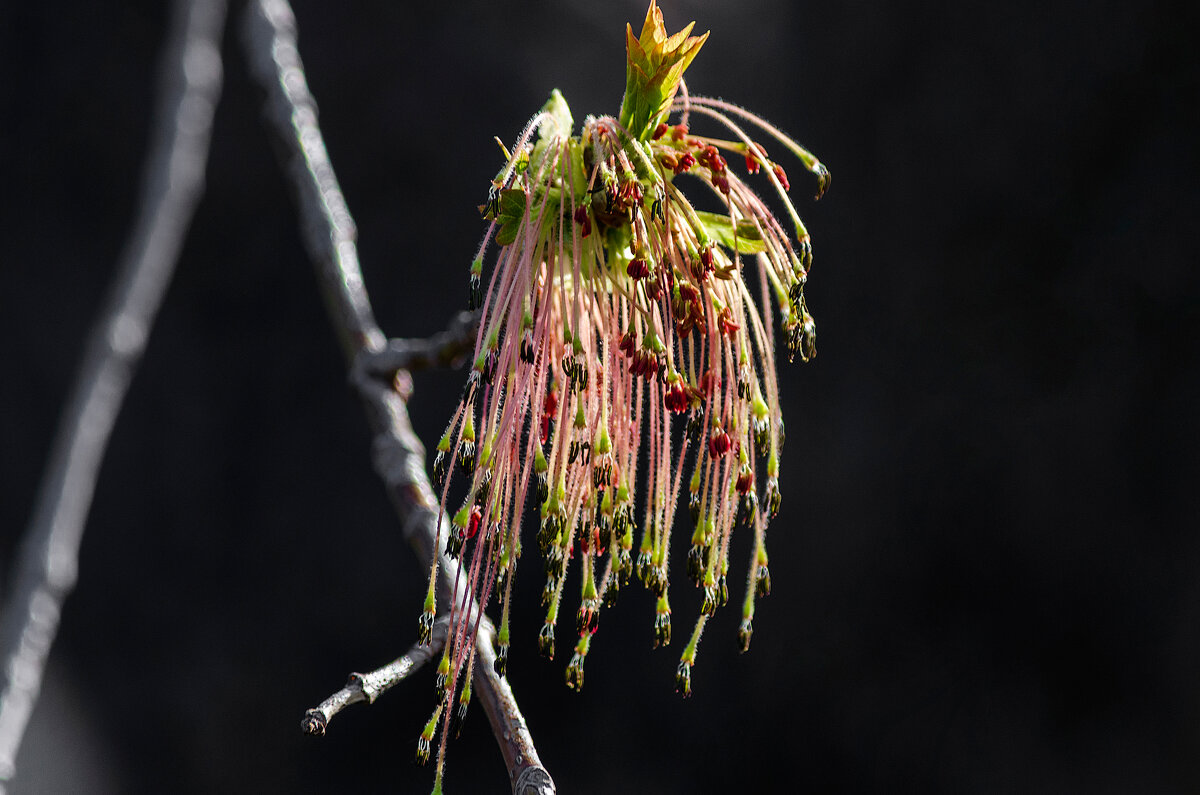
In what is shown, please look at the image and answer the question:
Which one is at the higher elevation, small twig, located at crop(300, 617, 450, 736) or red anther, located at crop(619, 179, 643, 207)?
red anther, located at crop(619, 179, 643, 207)

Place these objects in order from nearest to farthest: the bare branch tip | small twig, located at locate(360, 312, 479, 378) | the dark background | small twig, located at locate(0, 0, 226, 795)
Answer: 1. the bare branch tip
2. small twig, located at locate(360, 312, 479, 378)
3. small twig, located at locate(0, 0, 226, 795)
4. the dark background

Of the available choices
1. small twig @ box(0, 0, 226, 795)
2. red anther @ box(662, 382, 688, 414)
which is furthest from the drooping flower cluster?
small twig @ box(0, 0, 226, 795)

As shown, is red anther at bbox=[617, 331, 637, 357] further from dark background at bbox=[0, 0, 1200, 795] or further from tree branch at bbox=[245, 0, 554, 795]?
dark background at bbox=[0, 0, 1200, 795]

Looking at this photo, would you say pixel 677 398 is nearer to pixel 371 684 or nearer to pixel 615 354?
pixel 615 354

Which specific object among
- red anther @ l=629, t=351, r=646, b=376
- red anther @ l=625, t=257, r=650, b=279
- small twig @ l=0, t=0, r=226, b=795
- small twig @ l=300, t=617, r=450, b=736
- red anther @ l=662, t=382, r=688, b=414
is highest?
small twig @ l=0, t=0, r=226, b=795

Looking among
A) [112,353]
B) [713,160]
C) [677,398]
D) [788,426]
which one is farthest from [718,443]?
[788,426]

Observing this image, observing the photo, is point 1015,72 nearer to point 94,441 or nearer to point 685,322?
point 685,322

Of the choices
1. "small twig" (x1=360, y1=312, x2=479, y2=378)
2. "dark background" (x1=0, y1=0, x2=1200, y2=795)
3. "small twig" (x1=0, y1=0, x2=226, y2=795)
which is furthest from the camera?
"dark background" (x1=0, y1=0, x2=1200, y2=795)
